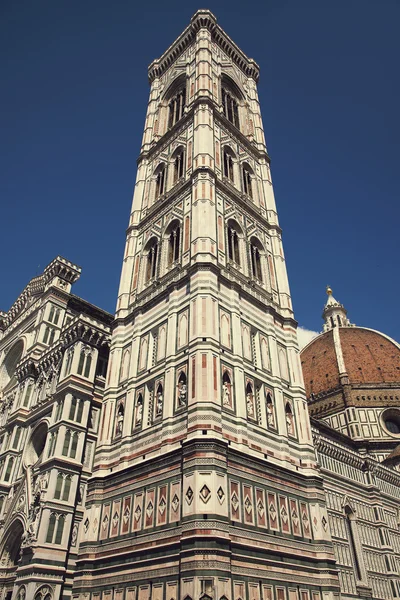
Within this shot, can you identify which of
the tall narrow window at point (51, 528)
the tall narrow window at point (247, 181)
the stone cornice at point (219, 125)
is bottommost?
the tall narrow window at point (51, 528)

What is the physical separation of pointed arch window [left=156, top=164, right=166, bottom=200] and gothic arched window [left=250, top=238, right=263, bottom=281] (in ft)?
22.1

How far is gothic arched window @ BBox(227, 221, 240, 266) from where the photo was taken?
24562mm

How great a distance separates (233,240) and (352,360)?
40627 millimetres

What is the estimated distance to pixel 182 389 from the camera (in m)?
18.5

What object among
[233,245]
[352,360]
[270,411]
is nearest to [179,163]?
[233,245]

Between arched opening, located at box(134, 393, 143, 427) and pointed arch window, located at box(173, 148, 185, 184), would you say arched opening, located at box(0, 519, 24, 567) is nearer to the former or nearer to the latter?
arched opening, located at box(134, 393, 143, 427)

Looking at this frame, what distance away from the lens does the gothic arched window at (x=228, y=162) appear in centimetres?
2896

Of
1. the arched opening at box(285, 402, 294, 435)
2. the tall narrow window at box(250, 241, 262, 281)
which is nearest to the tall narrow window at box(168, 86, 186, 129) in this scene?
the tall narrow window at box(250, 241, 262, 281)

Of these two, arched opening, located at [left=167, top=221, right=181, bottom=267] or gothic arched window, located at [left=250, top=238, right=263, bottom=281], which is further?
gothic arched window, located at [left=250, top=238, right=263, bottom=281]

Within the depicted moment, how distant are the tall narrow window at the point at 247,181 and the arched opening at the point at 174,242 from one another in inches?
233

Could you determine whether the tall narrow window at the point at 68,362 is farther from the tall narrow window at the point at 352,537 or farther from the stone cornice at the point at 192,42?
the stone cornice at the point at 192,42

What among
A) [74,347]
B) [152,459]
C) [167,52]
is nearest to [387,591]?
[152,459]

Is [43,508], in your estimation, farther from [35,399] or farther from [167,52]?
[167,52]

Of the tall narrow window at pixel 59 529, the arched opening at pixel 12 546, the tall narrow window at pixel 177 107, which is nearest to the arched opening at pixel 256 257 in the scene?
the tall narrow window at pixel 177 107
